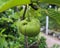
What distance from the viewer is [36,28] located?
0.68 meters

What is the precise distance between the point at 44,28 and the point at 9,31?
3.85 m

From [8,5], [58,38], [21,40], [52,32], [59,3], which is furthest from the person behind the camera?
[52,32]

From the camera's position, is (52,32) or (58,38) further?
(52,32)

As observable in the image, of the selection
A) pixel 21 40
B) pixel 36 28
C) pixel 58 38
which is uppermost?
pixel 36 28

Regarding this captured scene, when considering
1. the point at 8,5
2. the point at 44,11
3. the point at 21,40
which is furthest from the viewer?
the point at 21,40

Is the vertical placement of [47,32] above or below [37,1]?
below

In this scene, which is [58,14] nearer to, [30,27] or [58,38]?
[30,27]

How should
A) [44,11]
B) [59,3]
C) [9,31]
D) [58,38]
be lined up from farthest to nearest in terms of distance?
[58,38]
[9,31]
[44,11]
[59,3]

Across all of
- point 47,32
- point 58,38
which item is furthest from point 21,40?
point 47,32

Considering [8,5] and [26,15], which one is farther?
[26,15]

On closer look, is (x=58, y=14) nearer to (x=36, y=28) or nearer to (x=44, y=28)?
(x=36, y=28)

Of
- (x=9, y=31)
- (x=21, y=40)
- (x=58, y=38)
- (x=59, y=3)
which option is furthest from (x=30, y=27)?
(x=58, y=38)

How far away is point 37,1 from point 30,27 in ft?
0.30

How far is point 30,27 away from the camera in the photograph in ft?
2.22
